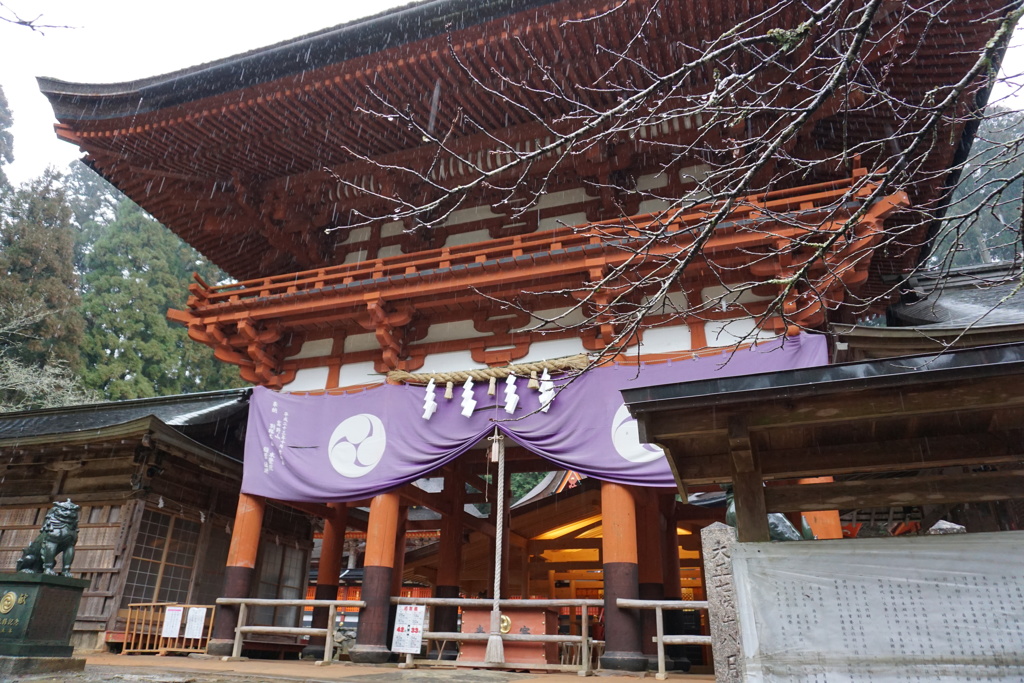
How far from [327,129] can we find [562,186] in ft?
11.0

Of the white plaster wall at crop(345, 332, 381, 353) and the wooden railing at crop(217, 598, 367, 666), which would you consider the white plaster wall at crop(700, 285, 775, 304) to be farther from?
the wooden railing at crop(217, 598, 367, 666)

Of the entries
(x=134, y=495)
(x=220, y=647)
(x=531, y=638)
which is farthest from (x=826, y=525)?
(x=134, y=495)

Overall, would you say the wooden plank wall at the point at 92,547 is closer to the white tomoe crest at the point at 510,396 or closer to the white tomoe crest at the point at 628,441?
the white tomoe crest at the point at 510,396

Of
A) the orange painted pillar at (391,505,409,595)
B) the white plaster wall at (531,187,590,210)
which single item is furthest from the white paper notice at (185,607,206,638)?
the white plaster wall at (531,187,590,210)

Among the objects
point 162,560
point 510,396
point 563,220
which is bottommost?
point 162,560

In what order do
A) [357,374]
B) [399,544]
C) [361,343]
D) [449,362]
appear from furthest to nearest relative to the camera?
[399,544]
[361,343]
[357,374]
[449,362]

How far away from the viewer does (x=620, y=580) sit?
704cm

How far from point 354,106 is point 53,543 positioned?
5.97 metres

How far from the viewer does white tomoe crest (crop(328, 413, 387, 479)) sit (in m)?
8.27

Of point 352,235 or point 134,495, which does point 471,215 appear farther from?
point 134,495

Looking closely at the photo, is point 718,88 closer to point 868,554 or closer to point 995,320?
point 868,554

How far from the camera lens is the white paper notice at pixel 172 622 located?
28.0 ft

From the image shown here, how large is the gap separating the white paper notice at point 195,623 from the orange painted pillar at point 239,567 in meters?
0.21

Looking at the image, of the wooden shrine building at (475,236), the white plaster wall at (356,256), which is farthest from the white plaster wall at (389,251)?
the white plaster wall at (356,256)
